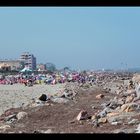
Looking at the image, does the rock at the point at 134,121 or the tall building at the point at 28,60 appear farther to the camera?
the tall building at the point at 28,60

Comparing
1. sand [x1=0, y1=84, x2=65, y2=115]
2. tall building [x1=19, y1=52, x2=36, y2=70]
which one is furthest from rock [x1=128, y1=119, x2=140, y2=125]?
tall building [x1=19, y1=52, x2=36, y2=70]

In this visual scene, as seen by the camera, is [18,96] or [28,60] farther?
[28,60]

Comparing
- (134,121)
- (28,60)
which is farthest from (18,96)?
(28,60)

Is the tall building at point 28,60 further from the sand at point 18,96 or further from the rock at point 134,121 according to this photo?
the rock at point 134,121

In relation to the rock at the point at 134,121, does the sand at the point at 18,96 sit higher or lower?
lower

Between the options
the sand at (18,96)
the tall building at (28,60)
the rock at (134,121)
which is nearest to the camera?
the rock at (134,121)

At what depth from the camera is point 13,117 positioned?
10672 mm

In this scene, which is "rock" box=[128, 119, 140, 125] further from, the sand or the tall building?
the tall building

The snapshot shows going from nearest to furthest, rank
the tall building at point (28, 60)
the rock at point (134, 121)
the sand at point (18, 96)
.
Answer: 1. the rock at point (134, 121)
2. the sand at point (18, 96)
3. the tall building at point (28, 60)

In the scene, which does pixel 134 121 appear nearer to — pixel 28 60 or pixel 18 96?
pixel 18 96

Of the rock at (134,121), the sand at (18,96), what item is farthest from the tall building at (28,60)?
the rock at (134,121)

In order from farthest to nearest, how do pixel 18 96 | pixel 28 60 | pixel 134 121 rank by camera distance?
pixel 28 60, pixel 18 96, pixel 134 121
